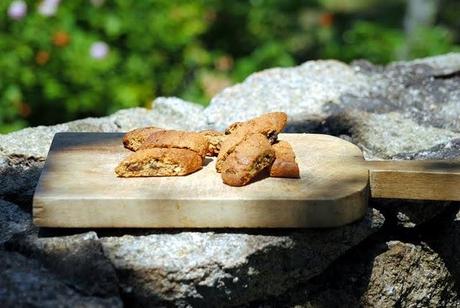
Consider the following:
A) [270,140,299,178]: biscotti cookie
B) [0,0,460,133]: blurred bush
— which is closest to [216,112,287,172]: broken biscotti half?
[270,140,299,178]: biscotti cookie

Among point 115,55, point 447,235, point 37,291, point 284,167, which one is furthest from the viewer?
point 115,55

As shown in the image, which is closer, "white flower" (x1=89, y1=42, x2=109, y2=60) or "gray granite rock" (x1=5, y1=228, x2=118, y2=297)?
"gray granite rock" (x1=5, y1=228, x2=118, y2=297)

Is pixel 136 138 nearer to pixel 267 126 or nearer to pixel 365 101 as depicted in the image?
pixel 267 126

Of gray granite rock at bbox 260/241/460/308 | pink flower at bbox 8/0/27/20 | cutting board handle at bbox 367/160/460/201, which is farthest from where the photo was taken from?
pink flower at bbox 8/0/27/20

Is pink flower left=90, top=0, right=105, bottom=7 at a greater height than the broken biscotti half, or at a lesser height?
lesser

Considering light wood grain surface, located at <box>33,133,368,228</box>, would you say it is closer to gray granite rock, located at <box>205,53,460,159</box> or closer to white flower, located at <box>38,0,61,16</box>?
gray granite rock, located at <box>205,53,460,159</box>

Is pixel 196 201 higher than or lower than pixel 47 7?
higher

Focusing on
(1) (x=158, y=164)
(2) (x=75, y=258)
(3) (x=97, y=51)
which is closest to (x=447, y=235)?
(1) (x=158, y=164)

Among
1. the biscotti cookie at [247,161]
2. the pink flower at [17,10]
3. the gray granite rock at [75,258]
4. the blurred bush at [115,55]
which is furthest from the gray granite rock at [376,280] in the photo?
the pink flower at [17,10]
